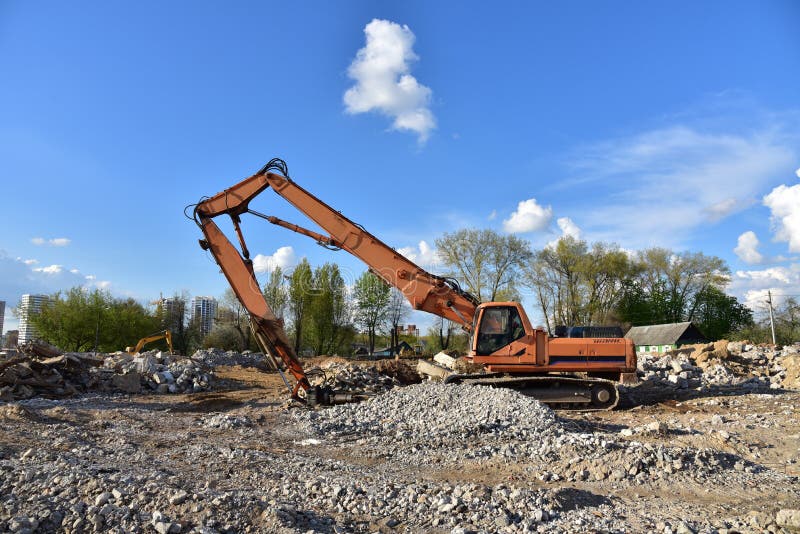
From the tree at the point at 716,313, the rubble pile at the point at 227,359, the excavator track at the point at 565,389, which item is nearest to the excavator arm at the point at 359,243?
the excavator track at the point at 565,389

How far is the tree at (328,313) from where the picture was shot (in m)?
43.8

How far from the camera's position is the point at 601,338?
1218 cm

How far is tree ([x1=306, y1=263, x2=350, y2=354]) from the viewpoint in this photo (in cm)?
4375

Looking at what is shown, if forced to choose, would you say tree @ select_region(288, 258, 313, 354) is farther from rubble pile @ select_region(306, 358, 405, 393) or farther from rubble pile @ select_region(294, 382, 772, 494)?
rubble pile @ select_region(294, 382, 772, 494)

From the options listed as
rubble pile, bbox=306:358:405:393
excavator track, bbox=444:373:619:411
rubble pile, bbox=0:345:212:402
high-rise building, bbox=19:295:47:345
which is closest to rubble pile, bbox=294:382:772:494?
excavator track, bbox=444:373:619:411

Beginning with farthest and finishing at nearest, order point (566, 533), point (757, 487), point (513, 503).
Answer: point (757, 487) < point (513, 503) < point (566, 533)

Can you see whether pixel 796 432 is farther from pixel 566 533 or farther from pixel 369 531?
pixel 369 531

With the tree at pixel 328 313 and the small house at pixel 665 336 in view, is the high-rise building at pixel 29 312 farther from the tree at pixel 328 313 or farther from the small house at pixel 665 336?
the small house at pixel 665 336

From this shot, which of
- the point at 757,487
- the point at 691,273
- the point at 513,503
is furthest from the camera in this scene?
the point at 691,273

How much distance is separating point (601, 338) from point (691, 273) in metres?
42.8

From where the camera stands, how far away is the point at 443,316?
41.7 ft

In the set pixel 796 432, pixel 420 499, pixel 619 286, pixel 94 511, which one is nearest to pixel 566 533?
pixel 420 499

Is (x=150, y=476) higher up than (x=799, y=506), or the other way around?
A: (x=150, y=476)

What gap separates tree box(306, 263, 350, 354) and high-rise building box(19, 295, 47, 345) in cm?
1992
